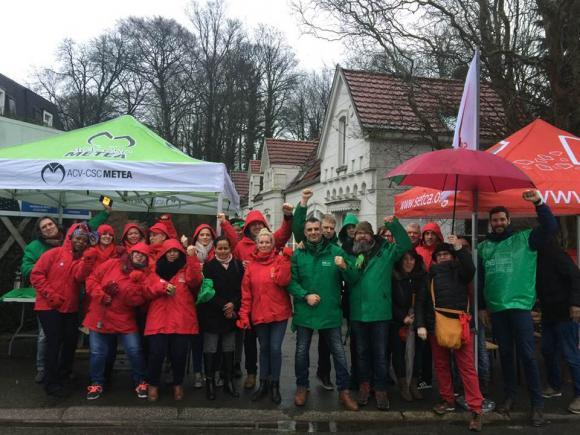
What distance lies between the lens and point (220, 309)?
195 inches

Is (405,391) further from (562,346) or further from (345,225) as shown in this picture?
(345,225)

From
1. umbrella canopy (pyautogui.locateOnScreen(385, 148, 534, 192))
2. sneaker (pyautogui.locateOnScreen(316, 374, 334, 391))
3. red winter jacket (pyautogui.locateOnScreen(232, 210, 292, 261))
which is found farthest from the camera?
red winter jacket (pyautogui.locateOnScreen(232, 210, 292, 261))

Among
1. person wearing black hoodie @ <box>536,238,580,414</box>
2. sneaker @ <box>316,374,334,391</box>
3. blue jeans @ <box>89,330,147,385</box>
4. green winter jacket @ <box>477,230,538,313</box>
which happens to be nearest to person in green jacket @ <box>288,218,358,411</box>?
sneaker @ <box>316,374,334,391</box>

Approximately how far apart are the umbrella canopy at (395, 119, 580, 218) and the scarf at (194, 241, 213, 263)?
2818 millimetres

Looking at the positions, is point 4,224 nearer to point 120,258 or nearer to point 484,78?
point 120,258

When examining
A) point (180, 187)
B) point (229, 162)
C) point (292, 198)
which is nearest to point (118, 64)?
point (229, 162)

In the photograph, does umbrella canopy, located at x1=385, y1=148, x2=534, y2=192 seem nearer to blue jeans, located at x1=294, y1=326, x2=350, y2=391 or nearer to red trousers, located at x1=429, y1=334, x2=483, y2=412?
red trousers, located at x1=429, y1=334, x2=483, y2=412

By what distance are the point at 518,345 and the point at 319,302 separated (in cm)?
192

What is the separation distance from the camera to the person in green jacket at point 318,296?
4.78 metres

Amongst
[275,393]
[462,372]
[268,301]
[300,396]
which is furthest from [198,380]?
[462,372]

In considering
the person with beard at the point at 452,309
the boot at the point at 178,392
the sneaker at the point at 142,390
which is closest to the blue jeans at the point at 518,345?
the person with beard at the point at 452,309

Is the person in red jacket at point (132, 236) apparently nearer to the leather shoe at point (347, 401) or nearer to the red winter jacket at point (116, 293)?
the red winter jacket at point (116, 293)

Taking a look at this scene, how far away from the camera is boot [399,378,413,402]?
199 inches

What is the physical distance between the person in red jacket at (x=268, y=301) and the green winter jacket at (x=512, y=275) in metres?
1.96
